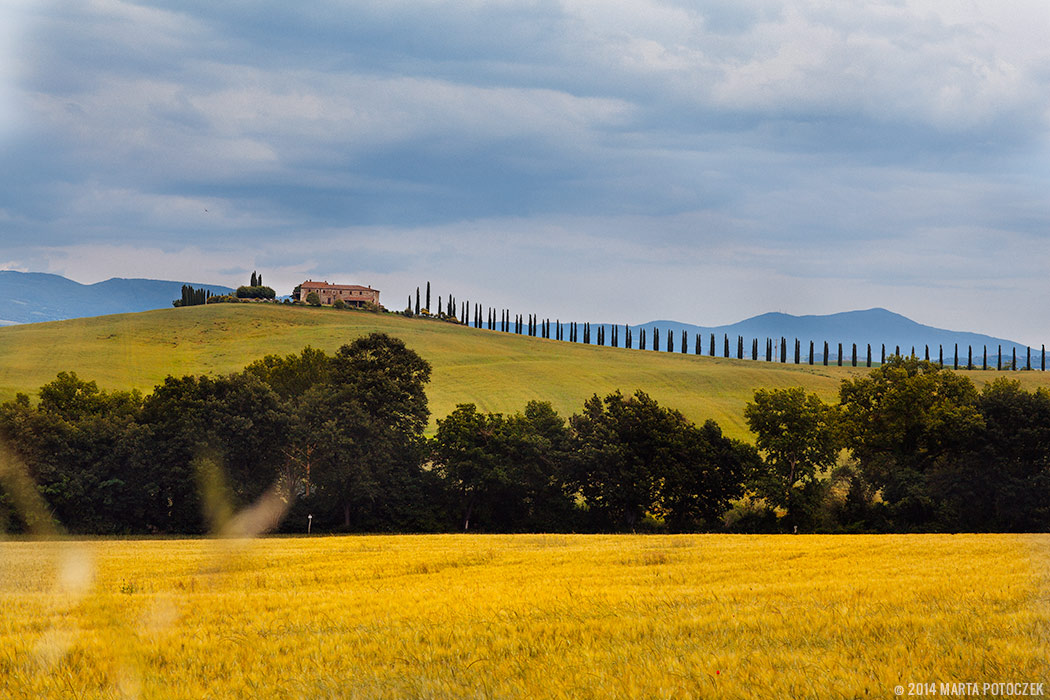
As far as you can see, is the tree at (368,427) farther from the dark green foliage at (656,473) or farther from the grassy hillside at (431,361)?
the grassy hillside at (431,361)

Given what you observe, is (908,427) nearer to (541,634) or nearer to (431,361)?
(541,634)

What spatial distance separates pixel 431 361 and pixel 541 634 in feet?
373

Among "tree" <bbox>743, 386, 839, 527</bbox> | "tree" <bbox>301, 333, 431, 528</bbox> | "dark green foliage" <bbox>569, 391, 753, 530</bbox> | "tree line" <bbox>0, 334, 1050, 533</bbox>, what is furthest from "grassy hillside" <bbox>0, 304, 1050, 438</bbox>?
"dark green foliage" <bbox>569, 391, 753, 530</bbox>

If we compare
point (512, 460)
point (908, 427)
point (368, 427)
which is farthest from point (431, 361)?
point (908, 427)

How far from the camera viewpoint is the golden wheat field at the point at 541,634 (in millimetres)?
8516

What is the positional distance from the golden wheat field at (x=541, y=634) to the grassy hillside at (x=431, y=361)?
7349 cm

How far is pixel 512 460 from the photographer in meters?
60.7

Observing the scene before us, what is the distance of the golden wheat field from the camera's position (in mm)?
8516

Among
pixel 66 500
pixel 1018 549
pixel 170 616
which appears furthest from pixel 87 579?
pixel 66 500

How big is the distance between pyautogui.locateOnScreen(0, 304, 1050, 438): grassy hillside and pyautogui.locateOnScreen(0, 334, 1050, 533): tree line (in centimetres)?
2925

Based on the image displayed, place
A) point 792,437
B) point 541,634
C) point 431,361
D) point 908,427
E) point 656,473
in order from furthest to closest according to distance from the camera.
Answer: point 431,361 < point 792,437 < point 908,427 < point 656,473 < point 541,634

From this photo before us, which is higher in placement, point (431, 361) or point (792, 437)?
point (431, 361)

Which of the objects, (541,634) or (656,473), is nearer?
(541,634)

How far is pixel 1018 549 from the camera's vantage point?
27.4 m
